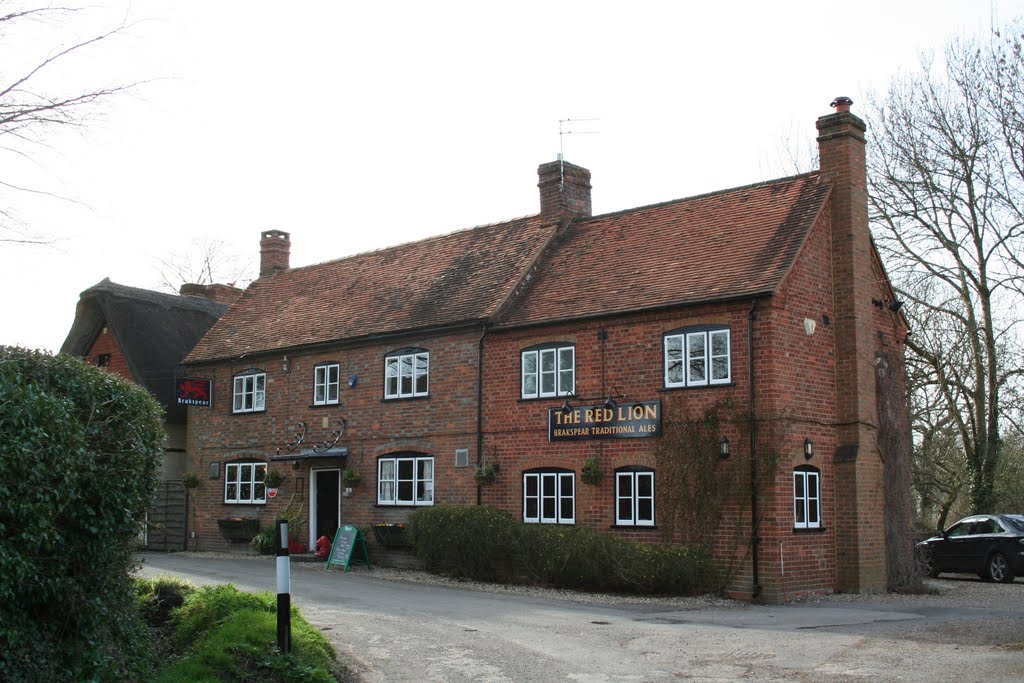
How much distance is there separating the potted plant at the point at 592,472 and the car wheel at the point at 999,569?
9189mm

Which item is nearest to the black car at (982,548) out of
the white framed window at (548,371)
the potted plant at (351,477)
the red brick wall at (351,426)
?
the white framed window at (548,371)

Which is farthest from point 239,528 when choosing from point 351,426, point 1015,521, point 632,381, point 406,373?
point 1015,521

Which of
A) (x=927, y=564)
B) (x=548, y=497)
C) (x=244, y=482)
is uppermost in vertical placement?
(x=244, y=482)

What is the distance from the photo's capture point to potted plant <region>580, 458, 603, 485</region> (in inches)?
750

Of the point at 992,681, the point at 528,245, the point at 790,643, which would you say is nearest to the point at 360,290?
the point at 528,245

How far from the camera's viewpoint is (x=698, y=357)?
18.4 metres

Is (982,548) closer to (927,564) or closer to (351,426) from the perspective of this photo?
(927,564)

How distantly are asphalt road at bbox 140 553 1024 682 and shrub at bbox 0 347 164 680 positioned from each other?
2.55 metres

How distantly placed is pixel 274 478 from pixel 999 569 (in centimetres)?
1652

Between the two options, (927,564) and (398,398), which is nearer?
(927,564)

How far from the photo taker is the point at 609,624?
44.5 feet

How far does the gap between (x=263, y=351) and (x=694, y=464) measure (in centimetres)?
1286

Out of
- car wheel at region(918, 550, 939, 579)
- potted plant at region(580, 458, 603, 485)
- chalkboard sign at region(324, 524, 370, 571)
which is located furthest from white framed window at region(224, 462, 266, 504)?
car wheel at region(918, 550, 939, 579)

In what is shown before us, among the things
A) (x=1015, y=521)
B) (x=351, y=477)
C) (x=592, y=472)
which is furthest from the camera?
(x=351, y=477)
